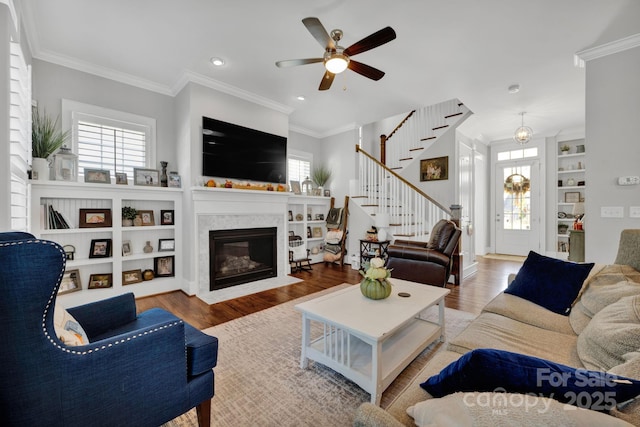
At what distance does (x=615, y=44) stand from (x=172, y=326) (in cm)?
463

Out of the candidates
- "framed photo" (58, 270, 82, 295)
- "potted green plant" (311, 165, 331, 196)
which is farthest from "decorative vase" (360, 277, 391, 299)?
"potted green plant" (311, 165, 331, 196)

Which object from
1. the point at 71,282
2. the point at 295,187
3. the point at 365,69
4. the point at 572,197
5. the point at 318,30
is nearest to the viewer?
the point at 318,30

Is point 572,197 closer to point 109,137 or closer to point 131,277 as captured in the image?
point 131,277

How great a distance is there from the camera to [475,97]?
419cm

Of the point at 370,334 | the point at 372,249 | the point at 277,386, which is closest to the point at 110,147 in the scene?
the point at 277,386

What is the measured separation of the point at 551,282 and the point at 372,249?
10.6 feet

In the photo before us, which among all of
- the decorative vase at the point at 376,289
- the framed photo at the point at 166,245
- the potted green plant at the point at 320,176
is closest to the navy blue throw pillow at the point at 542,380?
the decorative vase at the point at 376,289

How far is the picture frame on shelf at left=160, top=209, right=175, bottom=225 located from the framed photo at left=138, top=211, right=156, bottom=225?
11 cm

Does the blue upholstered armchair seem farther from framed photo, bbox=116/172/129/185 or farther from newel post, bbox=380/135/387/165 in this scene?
newel post, bbox=380/135/387/165

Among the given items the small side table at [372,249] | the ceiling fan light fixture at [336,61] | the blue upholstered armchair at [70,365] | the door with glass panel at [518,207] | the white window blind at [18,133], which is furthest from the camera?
the door with glass panel at [518,207]

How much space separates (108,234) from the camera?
11.0 ft

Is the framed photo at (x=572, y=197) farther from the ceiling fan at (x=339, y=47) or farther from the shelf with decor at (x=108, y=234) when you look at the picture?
the shelf with decor at (x=108, y=234)

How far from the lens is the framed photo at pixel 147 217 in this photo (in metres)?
3.58

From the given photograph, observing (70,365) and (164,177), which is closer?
(70,365)
